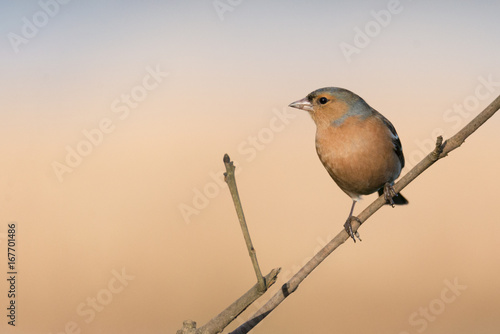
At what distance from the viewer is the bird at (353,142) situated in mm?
3156

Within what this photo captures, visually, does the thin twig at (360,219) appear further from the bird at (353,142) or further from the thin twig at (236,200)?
the bird at (353,142)

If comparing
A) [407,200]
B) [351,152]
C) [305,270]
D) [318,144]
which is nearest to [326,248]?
[305,270]

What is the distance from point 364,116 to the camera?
3455 mm

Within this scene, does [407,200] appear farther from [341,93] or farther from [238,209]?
[238,209]

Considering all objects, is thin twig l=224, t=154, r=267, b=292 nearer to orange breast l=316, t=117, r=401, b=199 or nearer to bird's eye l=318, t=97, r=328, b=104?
orange breast l=316, t=117, r=401, b=199

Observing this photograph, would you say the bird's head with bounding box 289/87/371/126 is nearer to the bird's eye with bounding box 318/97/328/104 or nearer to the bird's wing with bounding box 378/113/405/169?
the bird's eye with bounding box 318/97/328/104

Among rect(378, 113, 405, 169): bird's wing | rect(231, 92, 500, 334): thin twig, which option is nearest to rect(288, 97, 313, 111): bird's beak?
rect(378, 113, 405, 169): bird's wing

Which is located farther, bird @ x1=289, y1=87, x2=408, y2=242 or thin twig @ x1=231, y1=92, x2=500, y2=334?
bird @ x1=289, y1=87, x2=408, y2=242

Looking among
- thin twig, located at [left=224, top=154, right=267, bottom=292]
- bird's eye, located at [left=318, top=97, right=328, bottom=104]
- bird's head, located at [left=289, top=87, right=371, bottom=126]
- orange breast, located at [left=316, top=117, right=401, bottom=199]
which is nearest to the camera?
thin twig, located at [left=224, top=154, right=267, bottom=292]

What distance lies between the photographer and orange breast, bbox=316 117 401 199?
315 cm

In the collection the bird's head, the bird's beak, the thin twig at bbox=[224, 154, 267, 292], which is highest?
the bird's beak

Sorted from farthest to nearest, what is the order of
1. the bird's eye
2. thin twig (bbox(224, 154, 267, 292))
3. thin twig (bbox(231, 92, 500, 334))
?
the bird's eye < thin twig (bbox(231, 92, 500, 334)) < thin twig (bbox(224, 154, 267, 292))

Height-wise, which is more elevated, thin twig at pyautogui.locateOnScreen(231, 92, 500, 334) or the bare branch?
the bare branch

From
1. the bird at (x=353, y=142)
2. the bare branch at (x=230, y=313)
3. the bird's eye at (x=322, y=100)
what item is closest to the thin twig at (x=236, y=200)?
the bare branch at (x=230, y=313)
